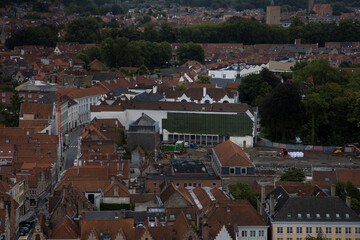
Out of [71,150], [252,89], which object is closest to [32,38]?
[252,89]

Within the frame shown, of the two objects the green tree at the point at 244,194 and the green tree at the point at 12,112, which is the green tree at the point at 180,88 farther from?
the green tree at the point at 244,194

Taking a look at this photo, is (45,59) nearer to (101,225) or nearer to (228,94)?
(228,94)

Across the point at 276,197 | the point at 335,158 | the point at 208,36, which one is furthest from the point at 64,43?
the point at 276,197

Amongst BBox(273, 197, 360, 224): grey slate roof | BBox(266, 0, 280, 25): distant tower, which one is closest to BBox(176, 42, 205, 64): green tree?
BBox(266, 0, 280, 25): distant tower

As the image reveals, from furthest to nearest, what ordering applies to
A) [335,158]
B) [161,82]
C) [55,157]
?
[161,82], [335,158], [55,157]

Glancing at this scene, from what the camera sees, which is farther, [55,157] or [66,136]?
[66,136]
